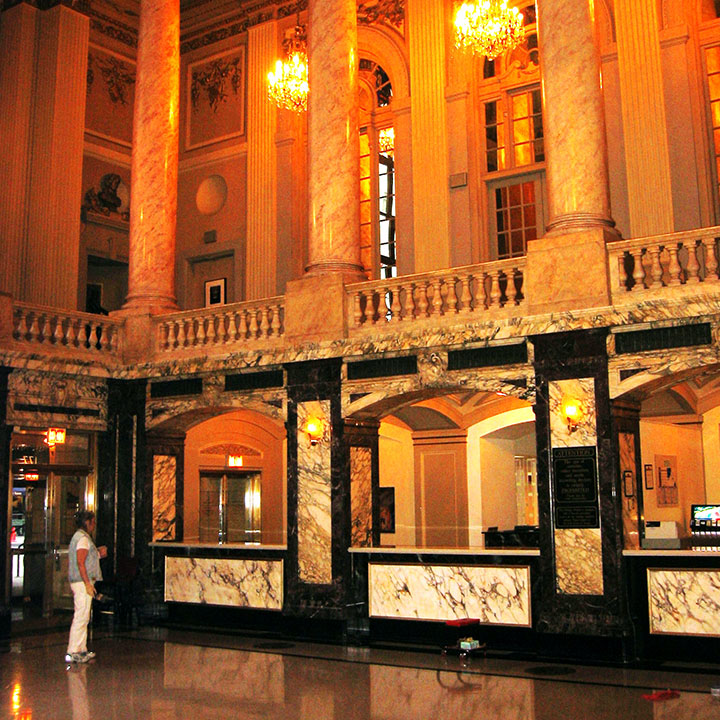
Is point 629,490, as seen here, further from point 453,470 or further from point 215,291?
point 215,291

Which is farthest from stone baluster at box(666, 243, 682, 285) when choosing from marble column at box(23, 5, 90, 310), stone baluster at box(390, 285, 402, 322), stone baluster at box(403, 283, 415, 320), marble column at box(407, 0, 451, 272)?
marble column at box(23, 5, 90, 310)

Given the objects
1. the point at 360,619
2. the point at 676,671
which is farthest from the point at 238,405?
the point at 676,671

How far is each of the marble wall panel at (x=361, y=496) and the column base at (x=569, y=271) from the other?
113 inches

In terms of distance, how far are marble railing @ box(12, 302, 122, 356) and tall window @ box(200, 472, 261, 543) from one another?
4.13 m

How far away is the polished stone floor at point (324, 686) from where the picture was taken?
25.3 feet

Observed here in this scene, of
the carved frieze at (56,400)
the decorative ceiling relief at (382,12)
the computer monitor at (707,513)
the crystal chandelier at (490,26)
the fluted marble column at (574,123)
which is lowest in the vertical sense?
the computer monitor at (707,513)

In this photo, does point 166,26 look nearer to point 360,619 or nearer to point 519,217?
point 519,217

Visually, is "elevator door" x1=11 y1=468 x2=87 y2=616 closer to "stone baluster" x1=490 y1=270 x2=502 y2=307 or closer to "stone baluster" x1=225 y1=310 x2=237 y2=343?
"stone baluster" x1=225 y1=310 x2=237 y2=343

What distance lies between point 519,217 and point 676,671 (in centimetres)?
772

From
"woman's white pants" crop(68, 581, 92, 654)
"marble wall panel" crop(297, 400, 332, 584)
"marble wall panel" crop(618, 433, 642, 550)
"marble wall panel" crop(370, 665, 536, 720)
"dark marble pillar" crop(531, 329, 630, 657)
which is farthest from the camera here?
"marble wall panel" crop(297, 400, 332, 584)

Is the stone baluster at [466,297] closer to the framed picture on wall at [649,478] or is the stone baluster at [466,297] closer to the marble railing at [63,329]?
the framed picture on wall at [649,478]

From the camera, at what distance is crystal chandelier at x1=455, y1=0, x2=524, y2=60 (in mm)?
11758

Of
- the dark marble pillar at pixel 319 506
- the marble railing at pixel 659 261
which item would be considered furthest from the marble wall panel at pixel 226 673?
the marble railing at pixel 659 261

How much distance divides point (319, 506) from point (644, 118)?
686 cm
